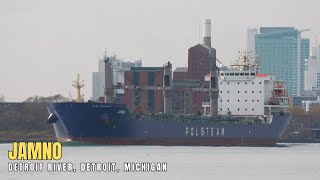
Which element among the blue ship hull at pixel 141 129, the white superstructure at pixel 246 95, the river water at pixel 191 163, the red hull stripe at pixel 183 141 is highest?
the white superstructure at pixel 246 95

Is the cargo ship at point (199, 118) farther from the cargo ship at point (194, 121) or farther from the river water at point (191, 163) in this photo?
the river water at point (191, 163)

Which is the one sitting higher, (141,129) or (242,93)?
(242,93)

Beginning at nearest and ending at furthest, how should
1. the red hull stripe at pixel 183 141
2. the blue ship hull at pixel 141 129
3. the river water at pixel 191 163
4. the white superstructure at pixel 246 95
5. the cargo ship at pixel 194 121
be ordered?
the river water at pixel 191 163 → the blue ship hull at pixel 141 129 → the cargo ship at pixel 194 121 → the red hull stripe at pixel 183 141 → the white superstructure at pixel 246 95

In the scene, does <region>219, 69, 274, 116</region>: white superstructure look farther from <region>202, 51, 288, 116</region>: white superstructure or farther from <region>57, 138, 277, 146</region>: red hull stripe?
<region>57, 138, 277, 146</region>: red hull stripe

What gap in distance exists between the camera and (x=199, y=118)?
10481 centimetres

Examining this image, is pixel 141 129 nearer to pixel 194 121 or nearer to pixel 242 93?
pixel 194 121

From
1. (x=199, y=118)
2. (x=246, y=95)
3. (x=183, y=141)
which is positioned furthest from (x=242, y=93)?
(x=183, y=141)

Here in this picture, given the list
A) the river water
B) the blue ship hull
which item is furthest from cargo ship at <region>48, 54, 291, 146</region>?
the river water

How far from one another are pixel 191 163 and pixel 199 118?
1095 inches

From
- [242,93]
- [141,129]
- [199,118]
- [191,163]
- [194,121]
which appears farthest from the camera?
[242,93]

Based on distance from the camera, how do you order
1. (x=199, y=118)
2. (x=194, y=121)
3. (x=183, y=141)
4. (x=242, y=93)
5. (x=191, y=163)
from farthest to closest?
1. (x=242, y=93)
2. (x=199, y=118)
3. (x=194, y=121)
4. (x=183, y=141)
5. (x=191, y=163)

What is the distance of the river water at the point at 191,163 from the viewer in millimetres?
64812

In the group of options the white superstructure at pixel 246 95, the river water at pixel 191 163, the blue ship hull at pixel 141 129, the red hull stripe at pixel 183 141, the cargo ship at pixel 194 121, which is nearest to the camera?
the river water at pixel 191 163

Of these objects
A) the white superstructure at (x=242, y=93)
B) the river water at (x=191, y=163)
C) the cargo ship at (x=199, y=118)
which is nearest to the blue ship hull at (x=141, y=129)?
the cargo ship at (x=199, y=118)
